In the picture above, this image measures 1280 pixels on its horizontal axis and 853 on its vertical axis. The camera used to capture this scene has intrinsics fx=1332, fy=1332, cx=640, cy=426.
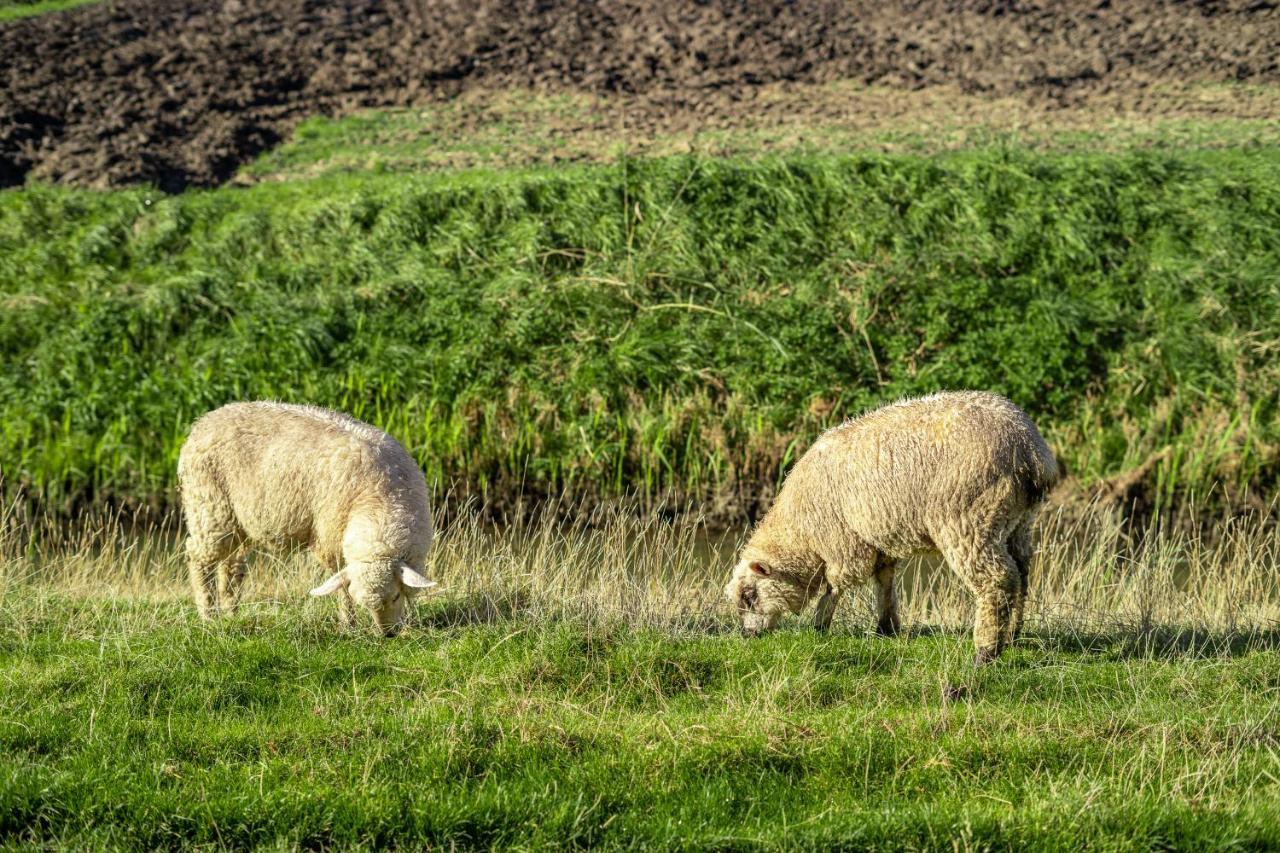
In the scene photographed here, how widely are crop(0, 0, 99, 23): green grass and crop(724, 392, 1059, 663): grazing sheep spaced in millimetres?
23011

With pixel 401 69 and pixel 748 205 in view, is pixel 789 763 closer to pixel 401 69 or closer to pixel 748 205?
pixel 748 205

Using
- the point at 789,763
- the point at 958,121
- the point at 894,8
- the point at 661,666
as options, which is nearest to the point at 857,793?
the point at 789,763

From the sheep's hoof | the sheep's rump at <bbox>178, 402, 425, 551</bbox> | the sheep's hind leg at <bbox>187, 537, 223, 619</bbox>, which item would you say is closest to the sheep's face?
the sheep's hoof

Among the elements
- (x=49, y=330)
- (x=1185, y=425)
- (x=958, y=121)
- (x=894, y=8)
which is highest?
(x=894, y=8)

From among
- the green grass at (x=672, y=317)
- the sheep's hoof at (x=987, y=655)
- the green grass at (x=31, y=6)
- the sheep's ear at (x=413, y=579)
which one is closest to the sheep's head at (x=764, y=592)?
the sheep's hoof at (x=987, y=655)

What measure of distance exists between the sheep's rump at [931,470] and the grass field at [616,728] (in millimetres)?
819

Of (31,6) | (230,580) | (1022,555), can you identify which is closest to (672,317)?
(230,580)

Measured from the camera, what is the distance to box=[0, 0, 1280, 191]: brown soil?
2181cm

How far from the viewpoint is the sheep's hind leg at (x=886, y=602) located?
9.08m

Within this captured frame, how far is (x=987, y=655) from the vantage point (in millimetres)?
8227

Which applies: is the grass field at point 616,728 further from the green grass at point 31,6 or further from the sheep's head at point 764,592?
the green grass at point 31,6

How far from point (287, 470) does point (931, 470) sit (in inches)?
170

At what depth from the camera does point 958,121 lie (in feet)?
68.4

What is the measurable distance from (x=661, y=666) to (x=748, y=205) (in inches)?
405
